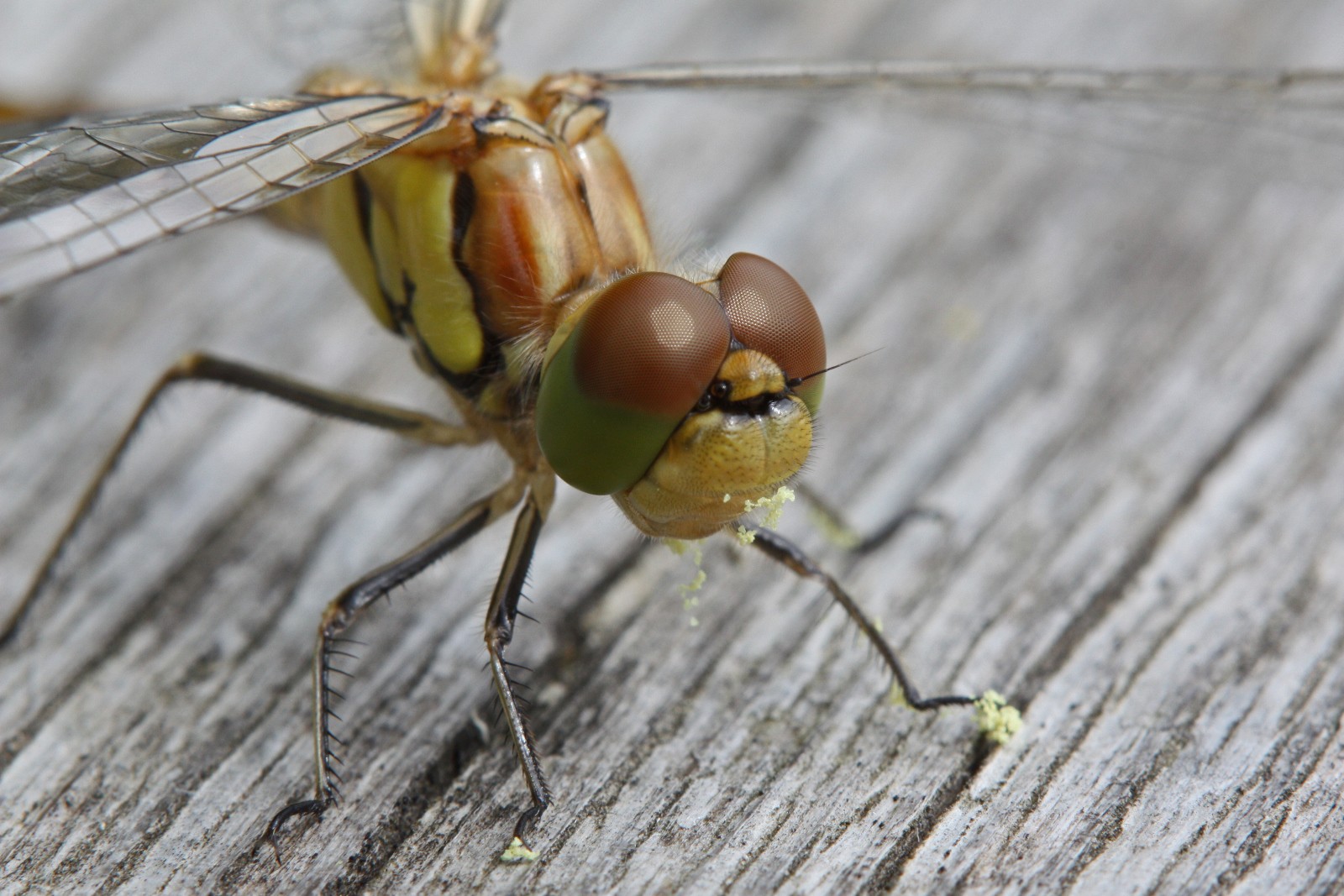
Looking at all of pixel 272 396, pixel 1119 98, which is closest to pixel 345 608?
→ pixel 272 396

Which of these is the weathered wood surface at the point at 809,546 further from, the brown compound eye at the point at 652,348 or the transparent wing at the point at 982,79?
the brown compound eye at the point at 652,348

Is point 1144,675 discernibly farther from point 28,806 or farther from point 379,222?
point 28,806

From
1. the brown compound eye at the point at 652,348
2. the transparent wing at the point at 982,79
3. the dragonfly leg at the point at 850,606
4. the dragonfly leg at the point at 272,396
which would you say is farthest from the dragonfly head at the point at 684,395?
the transparent wing at the point at 982,79

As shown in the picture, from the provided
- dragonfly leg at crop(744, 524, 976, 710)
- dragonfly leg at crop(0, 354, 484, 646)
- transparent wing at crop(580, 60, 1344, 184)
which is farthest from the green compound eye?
transparent wing at crop(580, 60, 1344, 184)

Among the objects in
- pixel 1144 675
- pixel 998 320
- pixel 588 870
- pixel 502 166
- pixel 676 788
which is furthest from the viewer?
pixel 998 320

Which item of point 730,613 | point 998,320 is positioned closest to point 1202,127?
point 998,320

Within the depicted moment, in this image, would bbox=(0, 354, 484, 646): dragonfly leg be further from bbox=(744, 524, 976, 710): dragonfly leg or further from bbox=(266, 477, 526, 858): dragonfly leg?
bbox=(744, 524, 976, 710): dragonfly leg
